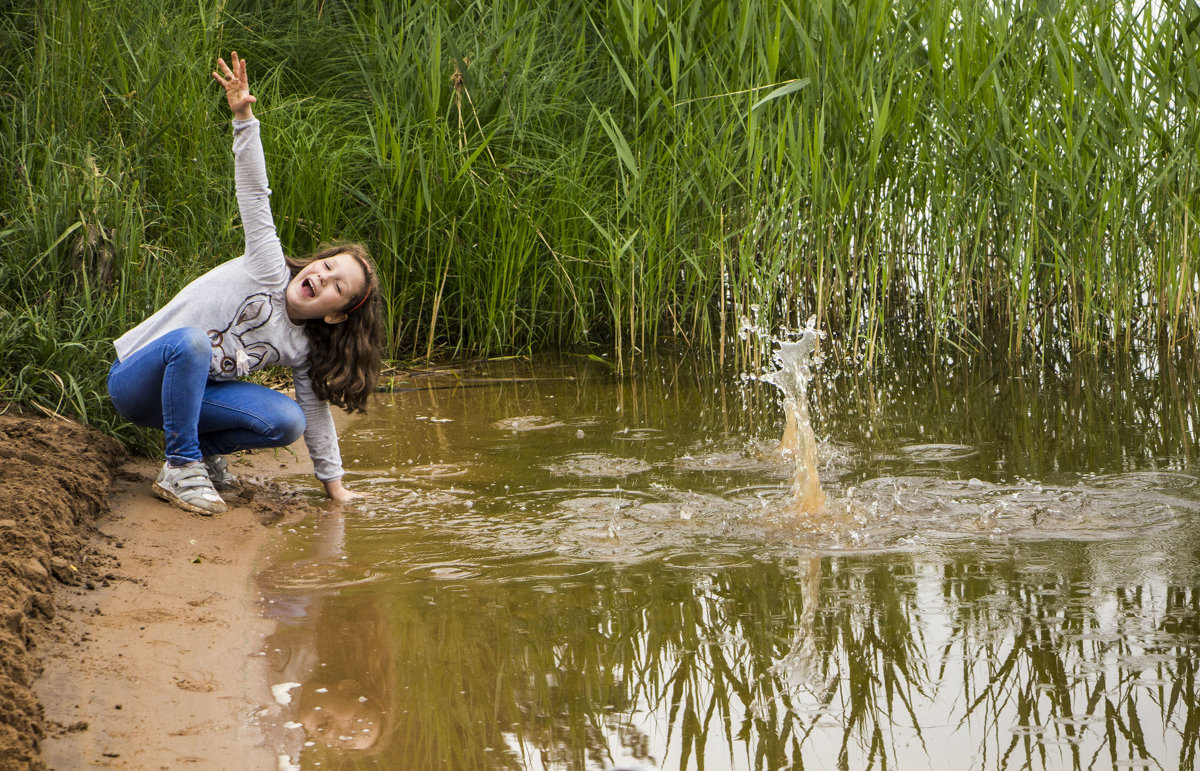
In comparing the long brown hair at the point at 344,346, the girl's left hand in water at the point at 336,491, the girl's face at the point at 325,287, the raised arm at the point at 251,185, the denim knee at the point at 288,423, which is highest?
the raised arm at the point at 251,185

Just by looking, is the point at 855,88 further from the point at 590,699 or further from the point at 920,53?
the point at 590,699

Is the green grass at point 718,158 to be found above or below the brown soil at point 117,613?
above

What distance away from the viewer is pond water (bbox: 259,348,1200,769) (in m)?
2.23

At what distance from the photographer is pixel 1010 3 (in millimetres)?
5812

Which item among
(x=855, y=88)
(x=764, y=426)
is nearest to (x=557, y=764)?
(x=764, y=426)

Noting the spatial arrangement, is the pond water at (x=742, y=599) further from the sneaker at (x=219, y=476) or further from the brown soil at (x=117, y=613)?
the sneaker at (x=219, y=476)

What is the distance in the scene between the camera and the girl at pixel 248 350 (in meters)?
3.46

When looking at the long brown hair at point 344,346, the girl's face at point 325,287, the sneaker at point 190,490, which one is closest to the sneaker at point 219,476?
the sneaker at point 190,490

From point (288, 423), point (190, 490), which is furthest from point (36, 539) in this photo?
point (288, 423)

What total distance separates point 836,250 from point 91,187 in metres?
3.39

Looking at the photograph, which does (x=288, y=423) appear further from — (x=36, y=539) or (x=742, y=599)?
(x=742, y=599)

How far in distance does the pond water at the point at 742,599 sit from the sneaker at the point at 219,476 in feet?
1.43

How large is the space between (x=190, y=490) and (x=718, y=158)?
309cm

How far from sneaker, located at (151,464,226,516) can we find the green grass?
153 cm
